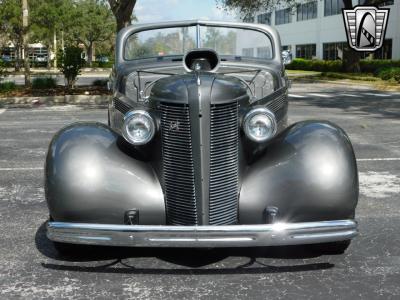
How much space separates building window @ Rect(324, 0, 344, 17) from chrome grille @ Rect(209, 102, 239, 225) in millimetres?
49985

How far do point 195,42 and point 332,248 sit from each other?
103 inches

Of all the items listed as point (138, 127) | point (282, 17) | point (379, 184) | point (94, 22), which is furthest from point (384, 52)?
point (138, 127)

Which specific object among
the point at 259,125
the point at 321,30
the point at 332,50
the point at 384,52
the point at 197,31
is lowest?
the point at 259,125

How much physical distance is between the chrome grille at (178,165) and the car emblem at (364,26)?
91.5 feet

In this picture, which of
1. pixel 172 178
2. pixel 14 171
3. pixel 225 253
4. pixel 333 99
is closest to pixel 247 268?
pixel 225 253

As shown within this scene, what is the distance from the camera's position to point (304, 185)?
3803 millimetres

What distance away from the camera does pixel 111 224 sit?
3576mm

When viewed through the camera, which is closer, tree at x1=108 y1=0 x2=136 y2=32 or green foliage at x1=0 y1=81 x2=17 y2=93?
tree at x1=108 y1=0 x2=136 y2=32

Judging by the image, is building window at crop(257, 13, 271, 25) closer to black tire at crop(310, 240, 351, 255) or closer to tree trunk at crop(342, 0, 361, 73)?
tree trunk at crop(342, 0, 361, 73)

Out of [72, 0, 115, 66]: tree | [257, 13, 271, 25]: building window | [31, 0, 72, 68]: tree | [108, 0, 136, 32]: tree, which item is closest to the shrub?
[108, 0, 136, 32]: tree

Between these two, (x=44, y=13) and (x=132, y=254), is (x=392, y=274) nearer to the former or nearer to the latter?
(x=132, y=254)

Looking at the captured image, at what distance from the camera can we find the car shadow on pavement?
3.95m

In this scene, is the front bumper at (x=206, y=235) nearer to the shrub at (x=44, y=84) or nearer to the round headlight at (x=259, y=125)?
the round headlight at (x=259, y=125)

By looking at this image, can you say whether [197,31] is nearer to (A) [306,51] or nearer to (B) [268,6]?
(B) [268,6]
